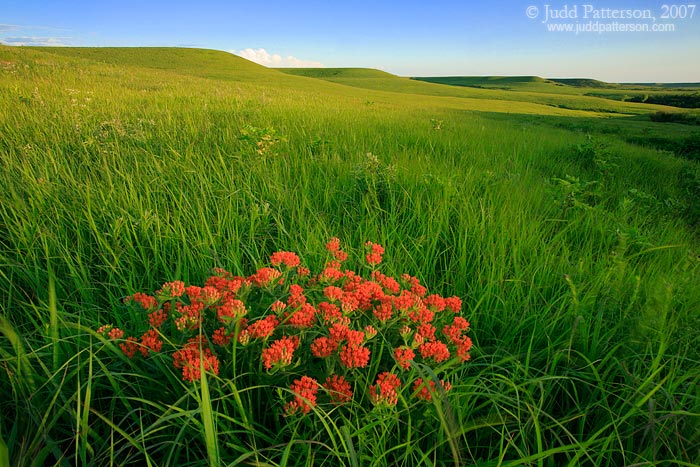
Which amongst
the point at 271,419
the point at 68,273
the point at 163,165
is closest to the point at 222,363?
the point at 271,419

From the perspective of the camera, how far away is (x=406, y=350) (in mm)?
1091

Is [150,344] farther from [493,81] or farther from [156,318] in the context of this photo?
[493,81]

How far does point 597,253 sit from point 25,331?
128 inches

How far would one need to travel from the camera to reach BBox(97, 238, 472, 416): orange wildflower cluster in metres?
1.03

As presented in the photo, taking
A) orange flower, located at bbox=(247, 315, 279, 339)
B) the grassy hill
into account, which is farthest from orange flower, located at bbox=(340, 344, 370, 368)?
the grassy hill

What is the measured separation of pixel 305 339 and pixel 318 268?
784 millimetres

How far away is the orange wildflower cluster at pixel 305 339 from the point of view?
3.36ft

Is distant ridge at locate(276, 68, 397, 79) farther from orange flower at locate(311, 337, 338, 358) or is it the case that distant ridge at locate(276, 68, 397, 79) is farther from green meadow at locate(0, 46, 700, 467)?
orange flower at locate(311, 337, 338, 358)

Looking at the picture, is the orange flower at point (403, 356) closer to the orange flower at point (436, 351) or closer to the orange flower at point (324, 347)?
the orange flower at point (436, 351)

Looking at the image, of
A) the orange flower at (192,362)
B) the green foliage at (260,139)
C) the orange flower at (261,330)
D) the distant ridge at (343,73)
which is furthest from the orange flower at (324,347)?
the distant ridge at (343,73)

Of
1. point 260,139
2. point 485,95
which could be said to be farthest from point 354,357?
point 485,95

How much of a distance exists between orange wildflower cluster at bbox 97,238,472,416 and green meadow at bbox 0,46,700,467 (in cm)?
8

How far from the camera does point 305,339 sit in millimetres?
1171

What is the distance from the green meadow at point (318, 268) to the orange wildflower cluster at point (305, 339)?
85 millimetres
